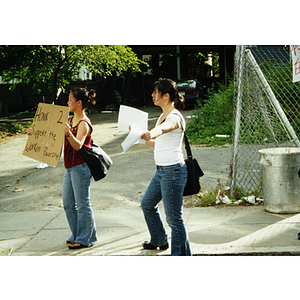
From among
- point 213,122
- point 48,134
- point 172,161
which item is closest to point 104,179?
point 48,134

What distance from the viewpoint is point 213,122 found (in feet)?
41.4

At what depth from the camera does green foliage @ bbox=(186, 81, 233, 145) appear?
11.1 meters

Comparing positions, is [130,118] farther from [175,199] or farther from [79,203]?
[79,203]

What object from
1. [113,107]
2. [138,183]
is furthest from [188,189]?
[113,107]

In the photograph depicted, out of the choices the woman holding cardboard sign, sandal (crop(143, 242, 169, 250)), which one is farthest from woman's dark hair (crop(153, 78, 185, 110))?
sandal (crop(143, 242, 169, 250))

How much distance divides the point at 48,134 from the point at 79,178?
71 centimetres

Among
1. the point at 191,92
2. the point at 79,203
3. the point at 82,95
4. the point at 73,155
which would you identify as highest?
the point at 191,92

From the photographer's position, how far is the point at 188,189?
394cm

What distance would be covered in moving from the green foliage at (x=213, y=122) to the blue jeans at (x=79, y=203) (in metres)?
6.48

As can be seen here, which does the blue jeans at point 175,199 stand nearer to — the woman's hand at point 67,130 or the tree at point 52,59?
the woman's hand at point 67,130

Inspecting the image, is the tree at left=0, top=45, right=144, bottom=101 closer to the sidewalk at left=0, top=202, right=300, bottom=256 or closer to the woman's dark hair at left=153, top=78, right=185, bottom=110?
the sidewalk at left=0, top=202, right=300, bottom=256

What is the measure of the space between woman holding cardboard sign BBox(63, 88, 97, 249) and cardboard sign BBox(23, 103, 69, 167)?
0.14 m

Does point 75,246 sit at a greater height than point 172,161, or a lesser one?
lesser

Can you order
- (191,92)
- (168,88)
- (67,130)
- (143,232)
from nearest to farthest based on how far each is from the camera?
1. (168,88)
2. (67,130)
3. (143,232)
4. (191,92)
